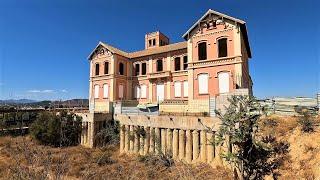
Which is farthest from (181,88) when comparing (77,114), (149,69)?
(77,114)

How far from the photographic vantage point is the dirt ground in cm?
591

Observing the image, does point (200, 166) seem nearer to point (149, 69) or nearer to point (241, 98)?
point (241, 98)

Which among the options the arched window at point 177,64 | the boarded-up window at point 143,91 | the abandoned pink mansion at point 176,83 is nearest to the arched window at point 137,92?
the abandoned pink mansion at point 176,83

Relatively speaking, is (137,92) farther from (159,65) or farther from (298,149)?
(298,149)

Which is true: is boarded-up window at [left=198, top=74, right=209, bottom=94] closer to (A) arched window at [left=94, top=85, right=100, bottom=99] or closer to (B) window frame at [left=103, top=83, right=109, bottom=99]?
(B) window frame at [left=103, top=83, right=109, bottom=99]

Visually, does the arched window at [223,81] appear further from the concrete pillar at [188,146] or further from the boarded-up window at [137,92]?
the boarded-up window at [137,92]

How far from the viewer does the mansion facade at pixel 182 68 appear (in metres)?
20.8

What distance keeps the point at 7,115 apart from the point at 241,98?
27.4 meters

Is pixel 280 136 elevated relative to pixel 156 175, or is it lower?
elevated

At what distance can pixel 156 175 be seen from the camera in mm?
13180

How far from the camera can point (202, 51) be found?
22.6 m

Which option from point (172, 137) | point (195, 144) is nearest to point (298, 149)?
point (195, 144)

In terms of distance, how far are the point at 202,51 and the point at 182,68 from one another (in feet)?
18.5

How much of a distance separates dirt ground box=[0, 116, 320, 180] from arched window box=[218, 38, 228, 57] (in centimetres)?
930
